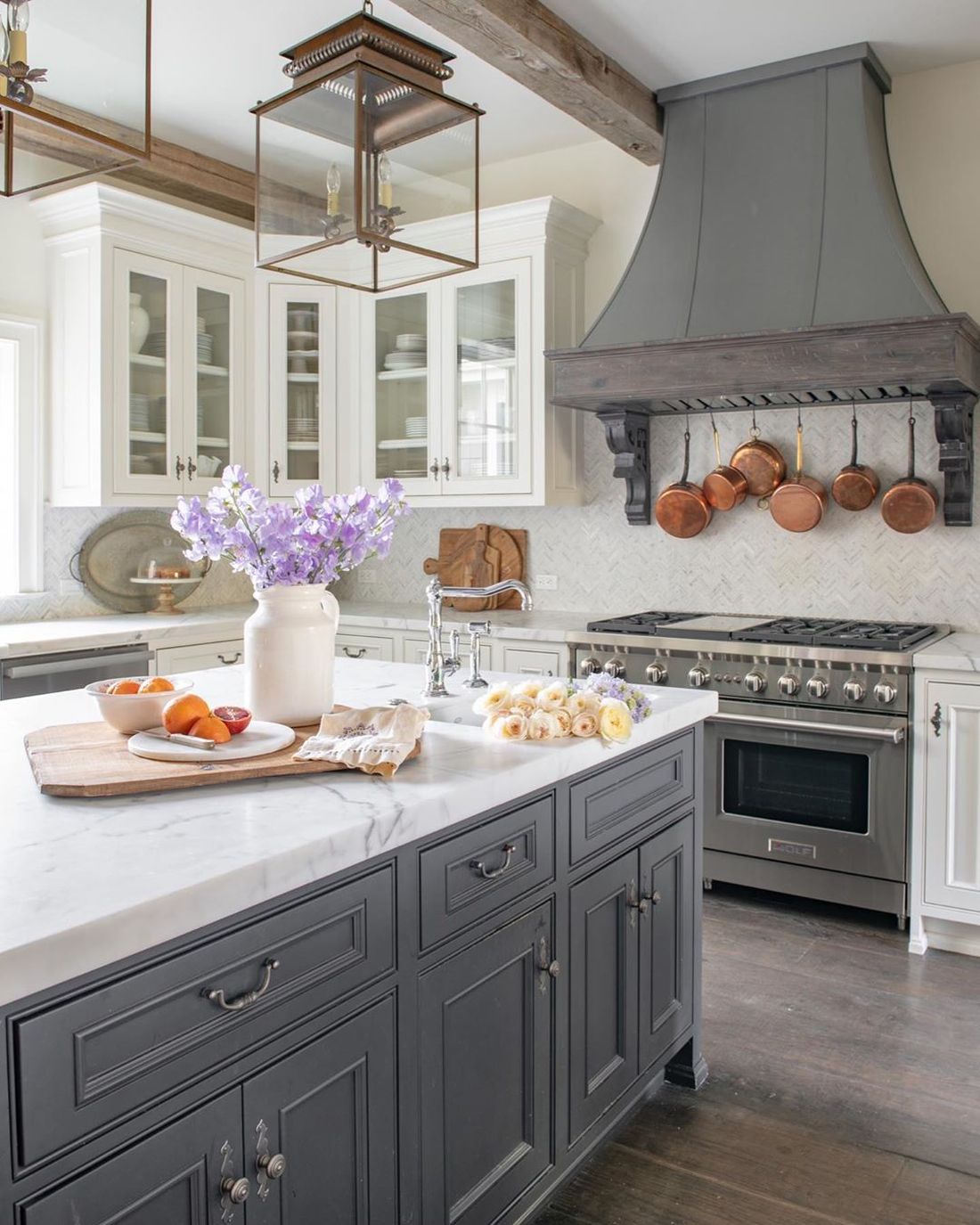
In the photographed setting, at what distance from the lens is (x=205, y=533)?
1964 mm

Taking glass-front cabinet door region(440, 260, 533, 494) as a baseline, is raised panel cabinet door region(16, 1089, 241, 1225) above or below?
below

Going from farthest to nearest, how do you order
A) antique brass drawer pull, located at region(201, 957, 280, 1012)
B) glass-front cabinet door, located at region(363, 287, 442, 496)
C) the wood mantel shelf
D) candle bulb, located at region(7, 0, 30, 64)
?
glass-front cabinet door, located at region(363, 287, 442, 496), the wood mantel shelf, candle bulb, located at region(7, 0, 30, 64), antique brass drawer pull, located at region(201, 957, 280, 1012)

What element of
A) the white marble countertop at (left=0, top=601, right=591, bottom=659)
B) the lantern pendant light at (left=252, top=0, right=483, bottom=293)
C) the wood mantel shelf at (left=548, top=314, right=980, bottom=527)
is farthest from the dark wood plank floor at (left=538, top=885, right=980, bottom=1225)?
the lantern pendant light at (left=252, top=0, right=483, bottom=293)

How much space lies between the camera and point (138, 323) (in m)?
4.44

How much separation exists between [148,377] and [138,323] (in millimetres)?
215

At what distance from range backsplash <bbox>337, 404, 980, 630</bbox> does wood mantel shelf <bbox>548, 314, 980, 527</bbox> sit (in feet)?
0.40

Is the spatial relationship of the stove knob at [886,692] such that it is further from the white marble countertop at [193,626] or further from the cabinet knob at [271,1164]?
the cabinet knob at [271,1164]

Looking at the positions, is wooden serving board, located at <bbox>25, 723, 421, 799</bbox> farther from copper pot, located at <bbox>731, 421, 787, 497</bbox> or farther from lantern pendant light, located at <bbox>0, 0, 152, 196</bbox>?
copper pot, located at <bbox>731, 421, 787, 497</bbox>

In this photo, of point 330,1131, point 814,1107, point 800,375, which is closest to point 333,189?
point 330,1131

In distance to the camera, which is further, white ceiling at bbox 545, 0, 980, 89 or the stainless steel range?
the stainless steel range

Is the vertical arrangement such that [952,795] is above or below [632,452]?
below

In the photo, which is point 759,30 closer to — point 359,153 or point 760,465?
point 760,465

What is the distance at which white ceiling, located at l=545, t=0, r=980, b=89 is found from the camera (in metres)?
3.39

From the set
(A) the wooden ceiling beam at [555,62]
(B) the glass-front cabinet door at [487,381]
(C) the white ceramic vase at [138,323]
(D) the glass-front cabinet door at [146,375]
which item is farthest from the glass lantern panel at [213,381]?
(A) the wooden ceiling beam at [555,62]
